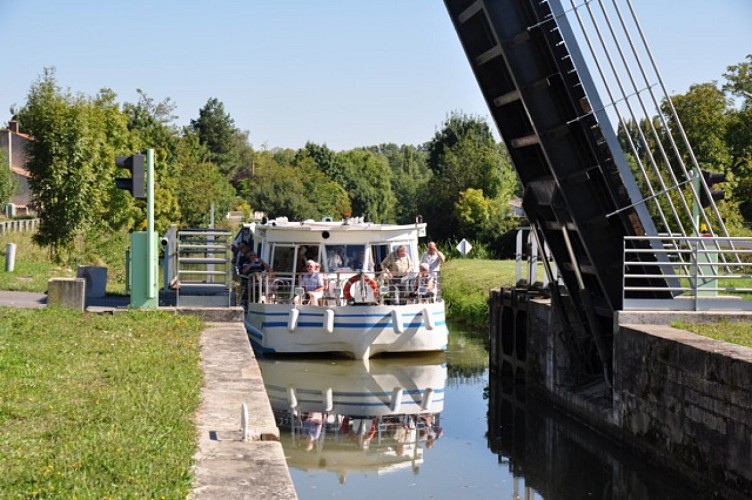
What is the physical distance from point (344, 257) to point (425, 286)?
73.7 inches

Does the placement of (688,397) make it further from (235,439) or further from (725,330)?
(235,439)

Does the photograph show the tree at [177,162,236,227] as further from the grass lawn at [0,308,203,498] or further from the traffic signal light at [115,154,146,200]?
the grass lawn at [0,308,203,498]

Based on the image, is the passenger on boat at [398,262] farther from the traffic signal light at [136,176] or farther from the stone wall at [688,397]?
the stone wall at [688,397]

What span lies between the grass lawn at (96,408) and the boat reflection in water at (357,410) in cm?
234

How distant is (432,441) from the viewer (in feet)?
50.6

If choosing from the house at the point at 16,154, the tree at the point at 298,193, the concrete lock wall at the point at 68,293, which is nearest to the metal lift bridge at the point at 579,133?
the concrete lock wall at the point at 68,293

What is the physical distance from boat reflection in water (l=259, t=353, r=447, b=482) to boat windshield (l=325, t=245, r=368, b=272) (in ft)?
6.85

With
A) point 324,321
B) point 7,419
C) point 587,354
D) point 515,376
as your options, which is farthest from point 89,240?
point 7,419

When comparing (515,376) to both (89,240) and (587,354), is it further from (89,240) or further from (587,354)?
(89,240)

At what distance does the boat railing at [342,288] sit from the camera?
21859 millimetres

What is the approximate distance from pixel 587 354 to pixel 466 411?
2420 mm

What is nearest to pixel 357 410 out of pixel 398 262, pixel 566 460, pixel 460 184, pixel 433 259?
pixel 566 460

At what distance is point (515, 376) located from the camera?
20.2 metres

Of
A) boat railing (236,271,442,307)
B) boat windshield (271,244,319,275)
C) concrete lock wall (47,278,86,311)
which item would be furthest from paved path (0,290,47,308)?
boat windshield (271,244,319,275)
